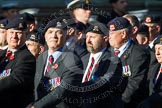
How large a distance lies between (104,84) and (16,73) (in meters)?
1.32

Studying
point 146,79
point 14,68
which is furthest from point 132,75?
point 14,68

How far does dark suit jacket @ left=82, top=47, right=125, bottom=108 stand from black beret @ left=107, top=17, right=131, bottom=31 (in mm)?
664

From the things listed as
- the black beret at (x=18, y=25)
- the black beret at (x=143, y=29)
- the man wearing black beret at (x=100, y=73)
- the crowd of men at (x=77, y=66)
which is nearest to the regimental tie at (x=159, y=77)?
the crowd of men at (x=77, y=66)

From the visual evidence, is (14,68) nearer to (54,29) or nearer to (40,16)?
(54,29)

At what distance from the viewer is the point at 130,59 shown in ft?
38.7

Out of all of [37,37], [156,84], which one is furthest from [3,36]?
[156,84]

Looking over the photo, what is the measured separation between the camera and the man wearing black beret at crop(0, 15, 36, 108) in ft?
34.5

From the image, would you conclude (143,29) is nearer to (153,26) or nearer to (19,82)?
(153,26)

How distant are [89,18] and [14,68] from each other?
2.32 metres

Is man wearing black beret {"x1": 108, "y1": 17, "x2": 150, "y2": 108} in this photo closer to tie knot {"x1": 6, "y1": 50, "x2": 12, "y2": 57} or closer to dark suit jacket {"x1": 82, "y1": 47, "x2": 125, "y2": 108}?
dark suit jacket {"x1": 82, "y1": 47, "x2": 125, "y2": 108}

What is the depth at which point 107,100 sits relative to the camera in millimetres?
11164

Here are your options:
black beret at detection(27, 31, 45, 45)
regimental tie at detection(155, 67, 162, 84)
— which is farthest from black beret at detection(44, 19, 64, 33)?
regimental tie at detection(155, 67, 162, 84)

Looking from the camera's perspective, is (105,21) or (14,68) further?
(105,21)

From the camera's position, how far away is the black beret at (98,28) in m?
11.4
